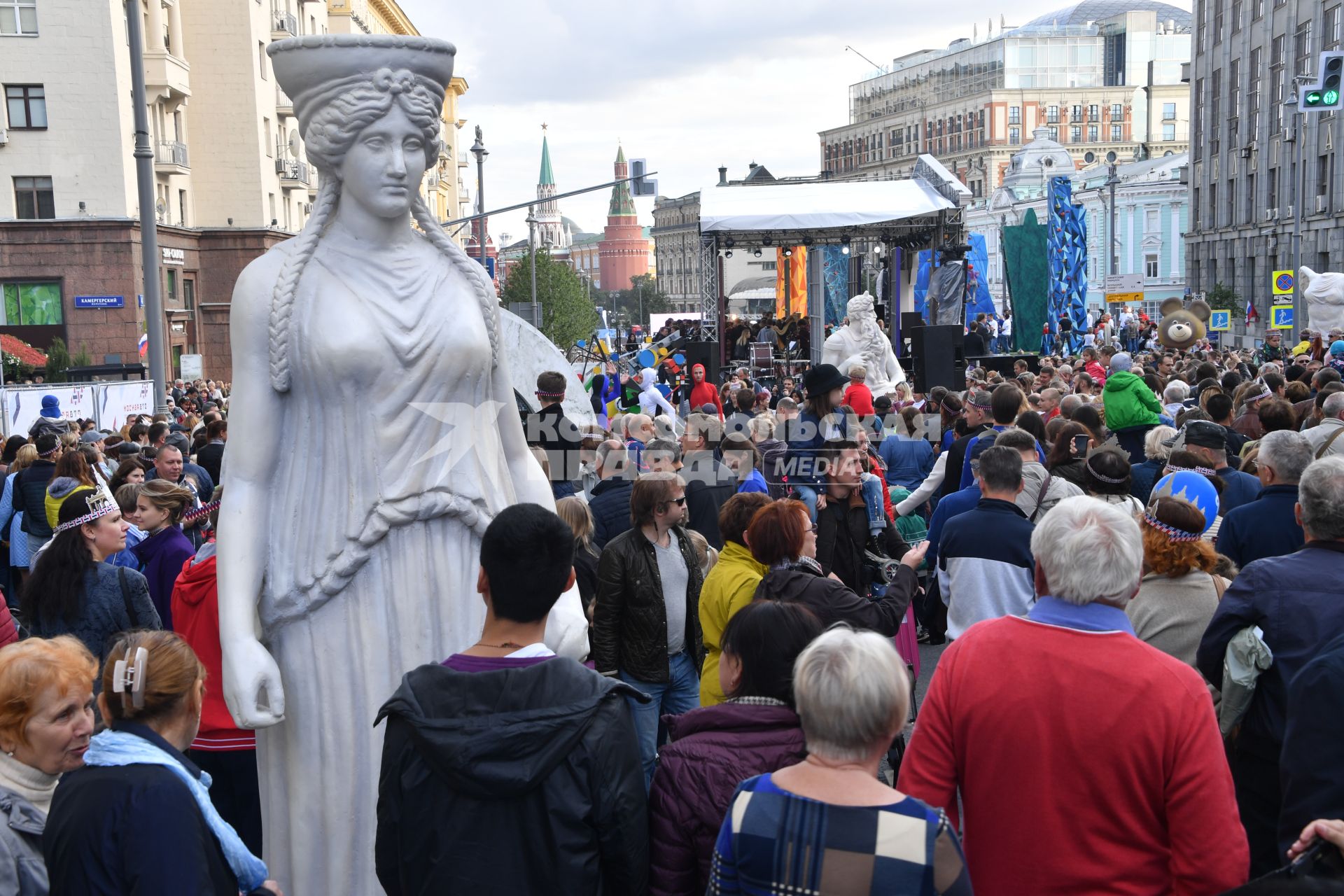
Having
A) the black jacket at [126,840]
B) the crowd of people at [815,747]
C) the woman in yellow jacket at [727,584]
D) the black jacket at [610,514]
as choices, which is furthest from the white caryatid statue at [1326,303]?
the black jacket at [126,840]

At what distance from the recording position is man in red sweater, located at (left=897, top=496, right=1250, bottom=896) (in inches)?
106

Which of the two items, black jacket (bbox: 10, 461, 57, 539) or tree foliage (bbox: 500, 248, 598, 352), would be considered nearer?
black jacket (bbox: 10, 461, 57, 539)

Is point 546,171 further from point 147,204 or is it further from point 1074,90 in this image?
point 147,204

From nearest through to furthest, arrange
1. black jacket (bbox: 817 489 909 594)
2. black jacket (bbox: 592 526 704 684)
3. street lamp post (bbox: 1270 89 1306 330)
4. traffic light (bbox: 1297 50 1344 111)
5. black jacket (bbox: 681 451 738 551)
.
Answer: black jacket (bbox: 592 526 704 684) < black jacket (bbox: 817 489 909 594) < black jacket (bbox: 681 451 738 551) < traffic light (bbox: 1297 50 1344 111) < street lamp post (bbox: 1270 89 1306 330)

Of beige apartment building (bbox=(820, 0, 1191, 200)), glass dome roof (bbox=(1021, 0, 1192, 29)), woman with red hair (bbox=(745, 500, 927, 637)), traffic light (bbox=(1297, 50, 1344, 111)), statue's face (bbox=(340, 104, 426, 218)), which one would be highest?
glass dome roof (bbox=(1021, 0, 1192, 29))

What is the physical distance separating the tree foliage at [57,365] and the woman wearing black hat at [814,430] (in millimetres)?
21027

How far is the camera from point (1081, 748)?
2.75m

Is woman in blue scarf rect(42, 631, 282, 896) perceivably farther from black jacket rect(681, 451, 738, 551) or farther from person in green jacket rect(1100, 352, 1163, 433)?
person in green jacket rect(1100, 352, 1163, 433)

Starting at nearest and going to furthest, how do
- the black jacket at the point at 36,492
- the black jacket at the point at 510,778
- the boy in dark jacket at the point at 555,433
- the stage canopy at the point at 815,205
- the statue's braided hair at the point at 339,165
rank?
1. the black jacket at the point at 510,778
2. the statue's braided hair at the point at 339,165
3. the black jacket at the point at 36,492
4. the boy in dark jacket at the point at 555,433
5. the stage canopy at the point at 815,205

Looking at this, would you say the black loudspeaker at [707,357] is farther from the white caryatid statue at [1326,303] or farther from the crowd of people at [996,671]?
the crowd of people at [996,671]

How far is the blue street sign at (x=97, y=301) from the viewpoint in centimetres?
3334

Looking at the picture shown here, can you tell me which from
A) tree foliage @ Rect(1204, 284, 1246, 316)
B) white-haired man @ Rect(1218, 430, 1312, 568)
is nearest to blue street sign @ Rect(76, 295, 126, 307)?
white-haired man @ Rect(1218, 430, 1312, 568)

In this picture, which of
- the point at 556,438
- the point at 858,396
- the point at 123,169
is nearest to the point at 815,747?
the point at 556,438

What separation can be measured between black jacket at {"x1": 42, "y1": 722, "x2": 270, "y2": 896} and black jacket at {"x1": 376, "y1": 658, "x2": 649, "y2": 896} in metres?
0.43
